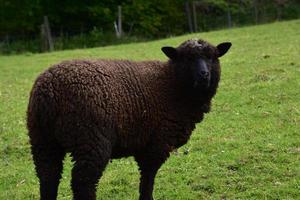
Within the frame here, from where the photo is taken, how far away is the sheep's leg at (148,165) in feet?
23.5

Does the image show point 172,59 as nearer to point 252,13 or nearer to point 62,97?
point 62,97

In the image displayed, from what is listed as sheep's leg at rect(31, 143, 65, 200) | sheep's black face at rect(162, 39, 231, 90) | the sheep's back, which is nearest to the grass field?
sheep's leg at rect(31, 143, 65, 200)

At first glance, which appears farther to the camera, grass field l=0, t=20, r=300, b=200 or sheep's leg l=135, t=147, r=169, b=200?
grass field l=0, t=20, r=300, b=200

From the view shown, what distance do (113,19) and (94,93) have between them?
38644mm

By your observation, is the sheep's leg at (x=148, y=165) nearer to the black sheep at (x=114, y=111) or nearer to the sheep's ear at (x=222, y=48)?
the black sheep at (x=114, y=111)

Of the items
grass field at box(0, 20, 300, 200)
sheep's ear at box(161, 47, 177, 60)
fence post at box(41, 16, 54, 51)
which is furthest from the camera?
fence post at box(41, 16, 54, 51)

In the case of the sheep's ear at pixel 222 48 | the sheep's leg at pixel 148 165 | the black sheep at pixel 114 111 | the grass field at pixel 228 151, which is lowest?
the grass field at pixel 228 151

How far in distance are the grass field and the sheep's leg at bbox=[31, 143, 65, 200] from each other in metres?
1.61

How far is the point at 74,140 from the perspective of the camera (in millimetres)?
6332

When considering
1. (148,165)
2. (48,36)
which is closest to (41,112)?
(148,165)

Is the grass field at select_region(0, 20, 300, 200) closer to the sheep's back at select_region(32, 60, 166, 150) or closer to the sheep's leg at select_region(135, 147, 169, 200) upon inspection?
the sheep's leg at select_region(135, 147, 169, 200)

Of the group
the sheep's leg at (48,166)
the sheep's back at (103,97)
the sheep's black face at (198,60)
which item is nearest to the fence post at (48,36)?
the sheep's black face at (198,60)

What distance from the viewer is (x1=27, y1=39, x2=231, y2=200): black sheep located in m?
6.36

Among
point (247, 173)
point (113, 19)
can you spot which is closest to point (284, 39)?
point (247, 173)
